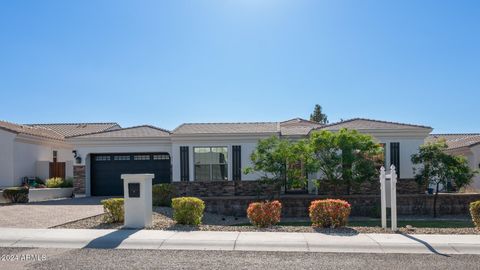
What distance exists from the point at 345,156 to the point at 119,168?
505 inches

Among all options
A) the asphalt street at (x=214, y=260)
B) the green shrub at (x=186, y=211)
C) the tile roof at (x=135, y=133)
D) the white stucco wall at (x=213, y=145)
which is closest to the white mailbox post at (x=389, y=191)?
the asphalt street at (x=214, y=260)

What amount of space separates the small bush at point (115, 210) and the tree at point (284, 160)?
856cm

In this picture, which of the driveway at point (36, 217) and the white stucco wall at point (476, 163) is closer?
the driveway at point (36, 217)

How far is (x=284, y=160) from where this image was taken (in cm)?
2042

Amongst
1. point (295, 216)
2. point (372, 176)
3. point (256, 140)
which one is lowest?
point (295, 216)

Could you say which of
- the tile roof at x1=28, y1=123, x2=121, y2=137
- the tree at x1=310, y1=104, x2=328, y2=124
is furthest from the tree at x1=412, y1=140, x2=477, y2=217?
the tree at x1=310, y1=104, x2=328, y2=124

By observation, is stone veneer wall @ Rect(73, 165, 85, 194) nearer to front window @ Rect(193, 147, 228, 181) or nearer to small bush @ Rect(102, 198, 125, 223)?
front window @ Rect(193, 147, 228, 181)

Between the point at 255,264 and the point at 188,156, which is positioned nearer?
the point at 255,264

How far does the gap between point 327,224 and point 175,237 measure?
422 cm

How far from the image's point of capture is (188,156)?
24453mm

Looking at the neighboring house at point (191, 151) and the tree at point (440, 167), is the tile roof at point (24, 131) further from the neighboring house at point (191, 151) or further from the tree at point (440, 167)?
the tree at point (440, 167)

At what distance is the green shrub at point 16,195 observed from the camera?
21.0m

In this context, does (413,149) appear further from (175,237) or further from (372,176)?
(175,237)

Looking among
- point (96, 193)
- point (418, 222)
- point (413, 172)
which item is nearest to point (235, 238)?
point (418, 222)
